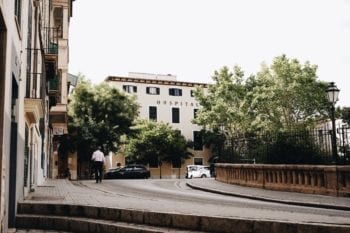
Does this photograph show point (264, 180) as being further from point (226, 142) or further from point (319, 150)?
point (226, 142)

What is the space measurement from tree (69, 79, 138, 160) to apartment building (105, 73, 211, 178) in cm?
1328

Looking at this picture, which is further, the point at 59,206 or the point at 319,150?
the point at 319,150

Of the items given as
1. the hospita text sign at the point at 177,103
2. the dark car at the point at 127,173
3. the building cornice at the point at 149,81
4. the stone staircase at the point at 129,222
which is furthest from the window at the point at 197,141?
the stone staircase at the point at 129,222

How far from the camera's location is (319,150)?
1680 centimetres

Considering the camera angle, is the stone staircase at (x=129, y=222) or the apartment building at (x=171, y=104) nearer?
the stone staircase at (x=129, y=222)

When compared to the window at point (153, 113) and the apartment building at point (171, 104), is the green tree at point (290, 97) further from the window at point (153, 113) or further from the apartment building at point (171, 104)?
the window at point (153, 113)

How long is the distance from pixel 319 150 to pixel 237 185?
187 inches

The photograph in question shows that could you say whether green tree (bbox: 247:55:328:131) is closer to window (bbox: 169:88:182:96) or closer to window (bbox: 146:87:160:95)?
window (bbox: 169:88:182:96)

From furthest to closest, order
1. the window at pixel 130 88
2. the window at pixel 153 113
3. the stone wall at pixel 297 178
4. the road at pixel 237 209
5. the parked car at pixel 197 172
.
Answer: the window at pixel 153 113 → the window at pixel 130 88 → the parked car at pixel 197 172 → the stone wall at pixel 297 178 → the road at pixel 237 209

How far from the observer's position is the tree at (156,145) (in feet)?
172

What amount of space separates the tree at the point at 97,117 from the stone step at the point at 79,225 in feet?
104

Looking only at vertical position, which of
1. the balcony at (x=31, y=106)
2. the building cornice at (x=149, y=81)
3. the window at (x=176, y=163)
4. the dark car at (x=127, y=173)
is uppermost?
the building cornice at (x=149, y=81)

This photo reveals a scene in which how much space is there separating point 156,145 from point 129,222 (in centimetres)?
4457

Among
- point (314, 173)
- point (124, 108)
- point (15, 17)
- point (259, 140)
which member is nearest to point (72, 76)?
point (124, 108)
